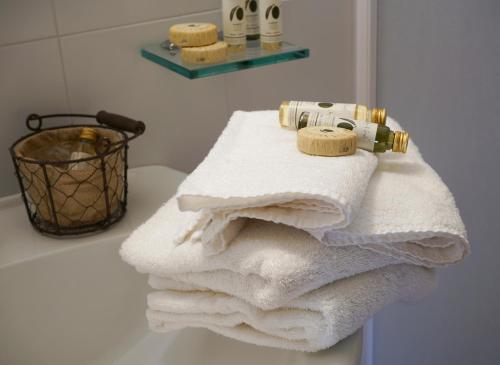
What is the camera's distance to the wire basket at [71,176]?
82cm

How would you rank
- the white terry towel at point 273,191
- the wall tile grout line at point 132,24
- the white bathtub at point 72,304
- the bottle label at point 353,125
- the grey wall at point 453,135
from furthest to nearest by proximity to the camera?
the grey wall at point 453,135, the wall tile grout line at point 132,24, the white bathtub at point 72,304, the bottle label at point 353,125, the white terry towel at point 273,191

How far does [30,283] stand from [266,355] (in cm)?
33

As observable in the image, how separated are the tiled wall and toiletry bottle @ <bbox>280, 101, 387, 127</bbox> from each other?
0.35m

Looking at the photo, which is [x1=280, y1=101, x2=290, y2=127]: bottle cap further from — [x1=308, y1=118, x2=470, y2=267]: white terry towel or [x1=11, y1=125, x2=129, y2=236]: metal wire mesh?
[x1=11, y1=125, x2=129, y2=236]: metal wire mesh

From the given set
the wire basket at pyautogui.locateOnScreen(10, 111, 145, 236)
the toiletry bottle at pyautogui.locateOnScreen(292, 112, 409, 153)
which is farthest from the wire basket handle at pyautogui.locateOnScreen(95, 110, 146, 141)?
the toiletry bottle at pyautogui.locateOnScreen(292, 112, 409, 153)

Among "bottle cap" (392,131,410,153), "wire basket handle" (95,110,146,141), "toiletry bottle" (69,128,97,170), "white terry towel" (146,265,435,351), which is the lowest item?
"white terry towel" (146,265,435,351)

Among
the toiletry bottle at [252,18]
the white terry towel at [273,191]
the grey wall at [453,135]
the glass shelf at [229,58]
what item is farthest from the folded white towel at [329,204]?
the grey wall at [453,135]

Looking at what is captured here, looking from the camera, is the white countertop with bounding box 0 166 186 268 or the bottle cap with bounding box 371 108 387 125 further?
the white countertop with bounding box 0 166 186 268

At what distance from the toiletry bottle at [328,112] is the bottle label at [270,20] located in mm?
234

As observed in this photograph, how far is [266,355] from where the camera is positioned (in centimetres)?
68

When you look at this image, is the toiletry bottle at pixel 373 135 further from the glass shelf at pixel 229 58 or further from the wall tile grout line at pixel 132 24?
the wall tile grout line at pixel 132 24

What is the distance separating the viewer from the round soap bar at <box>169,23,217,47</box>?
87cm

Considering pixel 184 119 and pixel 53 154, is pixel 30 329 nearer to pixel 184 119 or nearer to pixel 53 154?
pixel 53 154

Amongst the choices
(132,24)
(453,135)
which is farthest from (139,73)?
(453,135)
